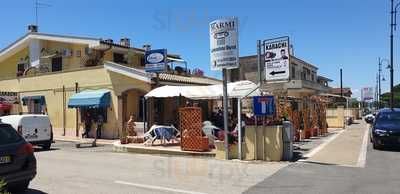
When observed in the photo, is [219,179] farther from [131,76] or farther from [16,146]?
[131,76]

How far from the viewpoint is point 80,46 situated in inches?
1145

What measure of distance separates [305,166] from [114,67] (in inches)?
556

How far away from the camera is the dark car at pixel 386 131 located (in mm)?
16594

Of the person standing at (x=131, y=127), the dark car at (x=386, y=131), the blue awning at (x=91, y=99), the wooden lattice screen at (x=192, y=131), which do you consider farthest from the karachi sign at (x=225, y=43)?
the blue awning at (x=91, y=99)

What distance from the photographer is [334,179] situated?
33.9 feet

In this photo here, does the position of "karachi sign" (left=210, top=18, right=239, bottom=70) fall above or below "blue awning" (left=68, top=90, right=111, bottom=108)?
above

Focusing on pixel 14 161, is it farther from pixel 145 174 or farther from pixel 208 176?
pixel 208 176

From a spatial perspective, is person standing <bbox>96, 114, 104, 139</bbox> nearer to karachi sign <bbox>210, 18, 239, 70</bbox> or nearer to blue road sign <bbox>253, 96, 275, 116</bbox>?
karachi sign <bbox>210, 18, 239, 70</bbox>

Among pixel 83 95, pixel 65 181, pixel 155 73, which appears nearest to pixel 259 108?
pixel 65 181

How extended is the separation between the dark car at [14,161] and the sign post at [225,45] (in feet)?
22.7

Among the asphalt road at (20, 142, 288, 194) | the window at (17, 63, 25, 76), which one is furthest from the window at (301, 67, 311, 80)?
the asphalt road at (20, 142, 288, 194)

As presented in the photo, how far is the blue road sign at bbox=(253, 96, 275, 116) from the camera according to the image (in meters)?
13.8

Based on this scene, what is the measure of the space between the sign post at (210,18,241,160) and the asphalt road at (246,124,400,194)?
333 cm

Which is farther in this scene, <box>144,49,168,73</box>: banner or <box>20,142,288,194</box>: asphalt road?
<box>144,49,168,73</box>: banner
